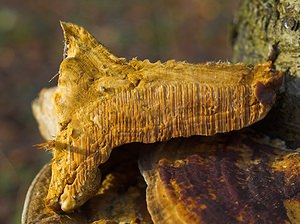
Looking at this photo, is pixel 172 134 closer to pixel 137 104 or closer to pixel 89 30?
pixel 137 104

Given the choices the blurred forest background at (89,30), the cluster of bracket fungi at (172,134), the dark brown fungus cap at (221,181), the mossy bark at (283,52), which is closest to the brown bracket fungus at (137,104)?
the cluster of bracket fungi at (172,134)

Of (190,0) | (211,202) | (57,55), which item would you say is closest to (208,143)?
(211,202)

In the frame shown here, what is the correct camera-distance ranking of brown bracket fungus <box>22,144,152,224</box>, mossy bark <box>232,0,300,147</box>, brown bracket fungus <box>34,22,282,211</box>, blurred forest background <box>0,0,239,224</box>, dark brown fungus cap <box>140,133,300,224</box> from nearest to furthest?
1. dark brown fungus cap <box>140,133,300,224</box>
2. brown bracket fungus <box>34,22,282,211</box>
3. brown bracket fungus <box>22,144,152,224</box>
4. mossy bark <box>232,0,300,147</box>
5. blurred forest background <box>0,0,239,224</box>

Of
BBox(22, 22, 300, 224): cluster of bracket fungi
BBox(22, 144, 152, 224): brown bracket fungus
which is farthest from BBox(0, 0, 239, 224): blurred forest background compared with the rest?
BBox(22, 22, 300, 224): cluster of bracket fungi

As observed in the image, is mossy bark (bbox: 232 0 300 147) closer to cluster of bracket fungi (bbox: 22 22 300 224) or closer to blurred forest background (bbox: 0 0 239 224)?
cluster of bracket fungi (bbox: 22 22 300 224)

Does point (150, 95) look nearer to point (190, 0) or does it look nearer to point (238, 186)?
point (238, 186)

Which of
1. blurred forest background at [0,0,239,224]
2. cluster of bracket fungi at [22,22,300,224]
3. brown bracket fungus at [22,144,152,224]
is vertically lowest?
brown bracket fungus at [22,144,152,224]

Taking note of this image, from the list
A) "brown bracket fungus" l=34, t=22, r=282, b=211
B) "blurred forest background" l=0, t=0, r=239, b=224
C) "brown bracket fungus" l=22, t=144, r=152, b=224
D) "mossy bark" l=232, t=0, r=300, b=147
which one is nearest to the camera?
"brown bracket fungus" l=34, t=22, r=282, b=211

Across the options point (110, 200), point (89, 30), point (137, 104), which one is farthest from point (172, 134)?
point (89, 30)

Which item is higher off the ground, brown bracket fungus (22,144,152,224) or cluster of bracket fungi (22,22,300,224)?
cluster of bracket fungi (22,22,300,224)
